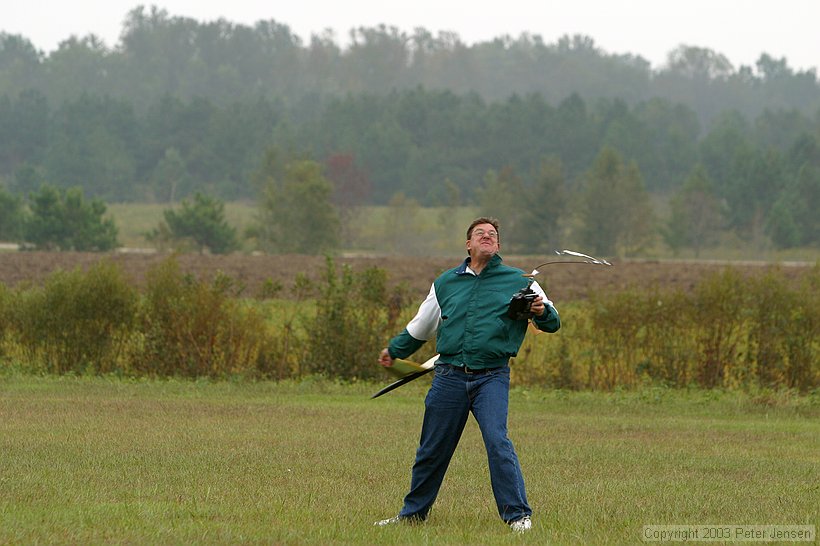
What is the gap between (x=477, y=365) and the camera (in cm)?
875

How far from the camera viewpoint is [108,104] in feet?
422

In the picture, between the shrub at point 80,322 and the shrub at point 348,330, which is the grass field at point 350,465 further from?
the shrub at point 80,322

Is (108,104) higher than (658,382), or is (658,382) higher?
(108,104)

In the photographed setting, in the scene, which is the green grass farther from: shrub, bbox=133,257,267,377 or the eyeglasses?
the eyeglasses

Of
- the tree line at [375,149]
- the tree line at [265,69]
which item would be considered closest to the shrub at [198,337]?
the tree line at [375,149]

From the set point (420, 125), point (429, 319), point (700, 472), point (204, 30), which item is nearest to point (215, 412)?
point (700, 472)

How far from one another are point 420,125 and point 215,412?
10667 centimetres

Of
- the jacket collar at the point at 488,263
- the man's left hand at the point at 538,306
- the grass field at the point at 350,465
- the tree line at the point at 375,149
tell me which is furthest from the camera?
the tree line at the point at 375,149

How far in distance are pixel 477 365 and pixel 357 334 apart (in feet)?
47.4

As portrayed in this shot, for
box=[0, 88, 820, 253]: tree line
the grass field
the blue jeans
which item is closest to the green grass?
box=[0, 88, 820, 253]: tree line

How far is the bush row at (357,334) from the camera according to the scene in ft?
73.7

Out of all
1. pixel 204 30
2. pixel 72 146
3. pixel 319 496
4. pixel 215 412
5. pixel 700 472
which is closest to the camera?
pixel 319 496

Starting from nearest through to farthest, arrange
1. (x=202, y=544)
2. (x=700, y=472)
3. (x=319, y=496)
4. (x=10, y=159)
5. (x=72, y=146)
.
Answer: (x=202, y=544) → (x=319, y=496) → (x=700, y=472) → (x=72, y=146) → (x=10, y=159)

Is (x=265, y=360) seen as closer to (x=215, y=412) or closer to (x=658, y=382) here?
(x=215, y=412)
